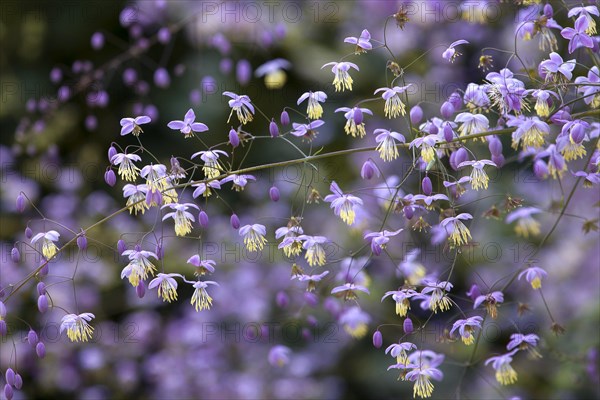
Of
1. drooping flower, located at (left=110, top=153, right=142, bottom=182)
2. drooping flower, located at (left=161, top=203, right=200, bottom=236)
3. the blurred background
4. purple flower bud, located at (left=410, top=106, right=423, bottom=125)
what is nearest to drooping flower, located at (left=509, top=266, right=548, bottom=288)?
purple flower bud, located at (left=410, top=106, right=423, bottom=125)

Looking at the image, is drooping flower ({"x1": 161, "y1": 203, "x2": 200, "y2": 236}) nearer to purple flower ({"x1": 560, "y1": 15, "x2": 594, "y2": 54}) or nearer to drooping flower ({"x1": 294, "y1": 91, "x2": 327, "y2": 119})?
drooping flower ({"x1": 294, "y1": 91, "x2": 327, "y2": 119})

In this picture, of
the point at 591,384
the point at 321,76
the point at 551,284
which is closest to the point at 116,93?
the point at 321,76

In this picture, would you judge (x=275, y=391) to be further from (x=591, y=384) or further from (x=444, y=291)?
(x=444, y=291)

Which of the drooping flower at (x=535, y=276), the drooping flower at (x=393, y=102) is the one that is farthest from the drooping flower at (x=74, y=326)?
the drooping flower at (x=535, y=276)

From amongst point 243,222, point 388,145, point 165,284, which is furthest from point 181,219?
point 243,222

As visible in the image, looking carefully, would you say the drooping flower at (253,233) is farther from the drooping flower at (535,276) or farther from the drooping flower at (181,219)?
the drooping flower at (535,276)

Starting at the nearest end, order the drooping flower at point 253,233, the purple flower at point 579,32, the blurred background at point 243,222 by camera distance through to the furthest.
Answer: the purple flower at point 579,32 < the drooping flower at point 253,233 < the blurred background at point 243,222

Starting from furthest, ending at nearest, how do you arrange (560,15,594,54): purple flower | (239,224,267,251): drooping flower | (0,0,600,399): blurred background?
1. (0,0,600,399): blurred background
2. (239,224,267,251): drooping flower
3. (560,15,594,54): purple flower

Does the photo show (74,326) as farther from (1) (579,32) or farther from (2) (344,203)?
(1) (579,32)

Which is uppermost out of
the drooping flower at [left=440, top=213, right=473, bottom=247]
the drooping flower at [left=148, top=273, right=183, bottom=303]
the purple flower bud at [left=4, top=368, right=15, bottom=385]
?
the drooping flower at [left=440, top=213, right=473, bottom=247]
